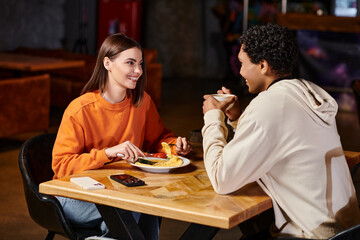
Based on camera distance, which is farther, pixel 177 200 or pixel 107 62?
pixel 107 62

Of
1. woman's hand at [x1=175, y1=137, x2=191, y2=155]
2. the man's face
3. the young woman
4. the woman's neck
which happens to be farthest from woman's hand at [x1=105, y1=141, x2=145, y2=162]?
the man's face

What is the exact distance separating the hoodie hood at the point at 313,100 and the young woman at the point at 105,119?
687 mm

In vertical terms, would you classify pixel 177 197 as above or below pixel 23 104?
above

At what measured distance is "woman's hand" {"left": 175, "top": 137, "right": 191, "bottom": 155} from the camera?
2.71 meters

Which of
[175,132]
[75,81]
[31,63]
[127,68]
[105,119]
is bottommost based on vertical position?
[175,132]

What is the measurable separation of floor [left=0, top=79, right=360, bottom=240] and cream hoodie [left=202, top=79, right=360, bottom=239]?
1779 mm

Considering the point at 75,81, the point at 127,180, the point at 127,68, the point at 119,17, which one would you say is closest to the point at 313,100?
the point at 127,180

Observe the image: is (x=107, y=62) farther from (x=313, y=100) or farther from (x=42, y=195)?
(x=313, y=100)

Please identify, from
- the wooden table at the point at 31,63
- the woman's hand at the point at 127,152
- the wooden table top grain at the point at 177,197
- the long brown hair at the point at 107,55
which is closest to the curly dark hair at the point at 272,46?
the wooden table top grain at the point at 177,197

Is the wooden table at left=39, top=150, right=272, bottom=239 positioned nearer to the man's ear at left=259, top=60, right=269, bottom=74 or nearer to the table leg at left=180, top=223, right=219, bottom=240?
the table leg at left=180, top=223, right=219, bottom=240

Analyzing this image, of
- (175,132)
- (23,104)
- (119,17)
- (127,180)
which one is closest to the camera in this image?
(127,180)

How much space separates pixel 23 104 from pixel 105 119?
11.9 ft

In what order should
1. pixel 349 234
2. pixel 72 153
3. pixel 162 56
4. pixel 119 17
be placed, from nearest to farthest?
pixel 349 234 < pixel 72 153 < pixel 119 17 < pixel 162 56

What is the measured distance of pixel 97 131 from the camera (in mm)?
2750
